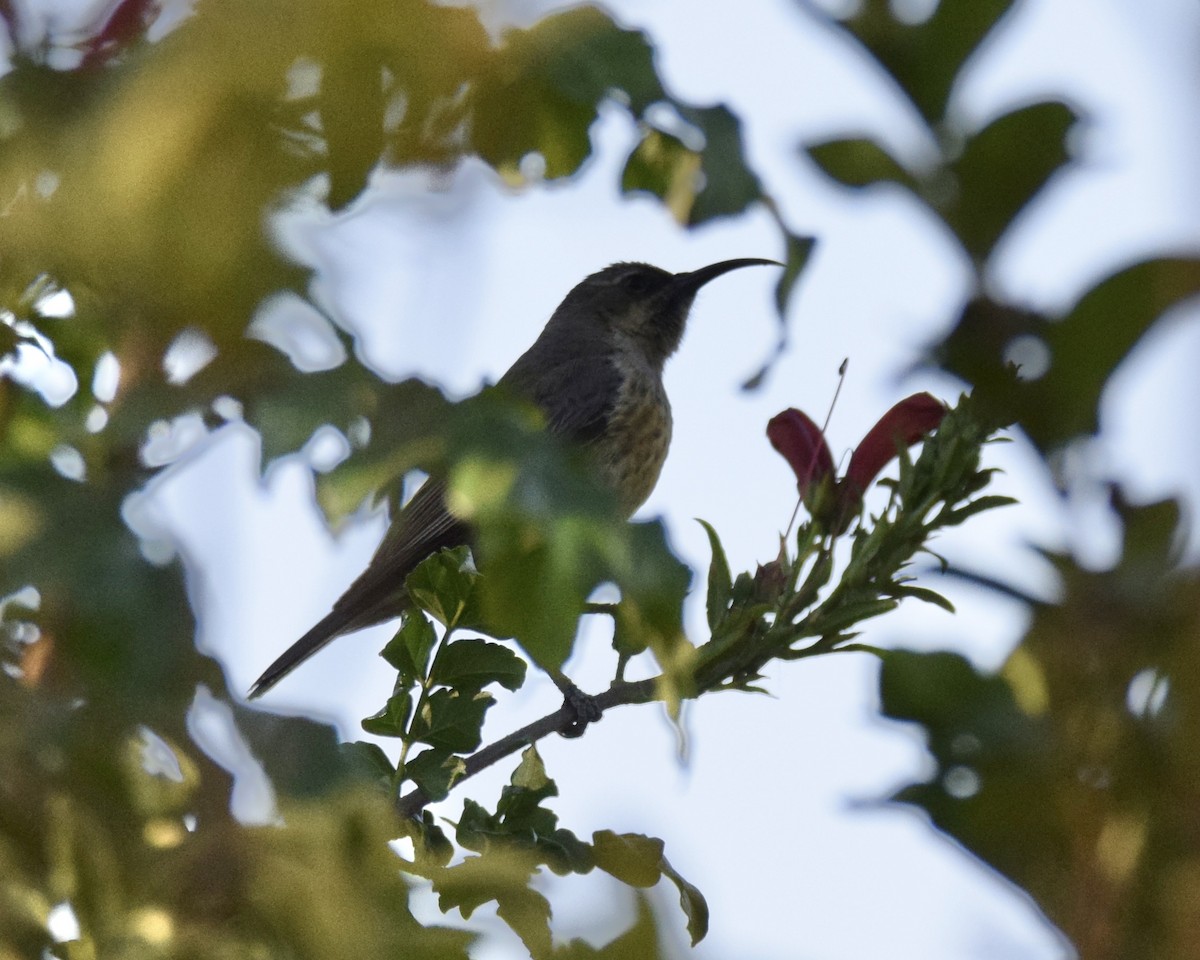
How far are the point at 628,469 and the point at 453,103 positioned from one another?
4.18 metres

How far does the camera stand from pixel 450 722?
1.96m

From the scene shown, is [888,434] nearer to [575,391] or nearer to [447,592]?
[447,592]

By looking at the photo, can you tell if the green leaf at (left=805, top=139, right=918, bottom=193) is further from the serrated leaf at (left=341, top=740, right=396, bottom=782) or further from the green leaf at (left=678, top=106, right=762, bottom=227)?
the serrated leaf at (left=341, top=740, right=396, bottom=782)

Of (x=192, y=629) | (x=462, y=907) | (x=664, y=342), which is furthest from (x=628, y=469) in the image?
(x=192, y=629)

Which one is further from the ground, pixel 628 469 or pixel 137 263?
pixel 137 263

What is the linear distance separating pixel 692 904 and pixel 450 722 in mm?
416

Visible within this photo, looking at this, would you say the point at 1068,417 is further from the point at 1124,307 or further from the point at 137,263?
the point at 137,263

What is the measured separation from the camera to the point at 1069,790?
871mm

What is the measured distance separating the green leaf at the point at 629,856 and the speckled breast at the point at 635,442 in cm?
372

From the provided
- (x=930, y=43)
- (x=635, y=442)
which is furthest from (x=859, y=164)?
(x=635, y=442)

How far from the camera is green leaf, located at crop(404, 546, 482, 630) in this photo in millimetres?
2088

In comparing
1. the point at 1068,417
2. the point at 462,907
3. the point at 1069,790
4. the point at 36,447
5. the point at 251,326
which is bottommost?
the point at 462,907

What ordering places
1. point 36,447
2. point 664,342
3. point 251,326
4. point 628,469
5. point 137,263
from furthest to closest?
1. point 664,342
2. point 628,469
3. point 36,447
4. point 251,326
5. point 137,263

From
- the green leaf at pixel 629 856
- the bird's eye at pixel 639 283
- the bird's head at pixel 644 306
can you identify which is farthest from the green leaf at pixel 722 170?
the bird's eye at pixel 639 283
